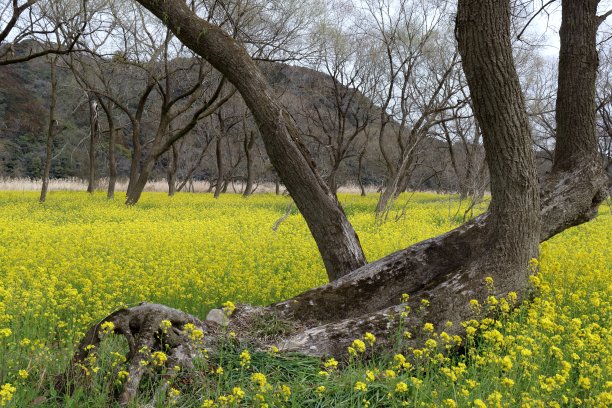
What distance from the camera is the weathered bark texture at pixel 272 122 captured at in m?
5.92

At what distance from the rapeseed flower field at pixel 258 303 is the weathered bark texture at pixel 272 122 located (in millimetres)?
1472

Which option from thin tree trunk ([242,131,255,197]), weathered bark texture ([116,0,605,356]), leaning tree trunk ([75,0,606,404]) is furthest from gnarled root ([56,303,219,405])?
thin tree trunk ([242,131,255,197])

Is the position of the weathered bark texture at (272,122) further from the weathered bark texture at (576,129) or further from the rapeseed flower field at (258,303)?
the weathered bark texture at (576,129)

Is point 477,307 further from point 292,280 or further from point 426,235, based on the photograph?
point 426,235

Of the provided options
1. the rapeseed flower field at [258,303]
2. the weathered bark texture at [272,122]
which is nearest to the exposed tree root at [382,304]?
the rapeseed flower field at [258,303]

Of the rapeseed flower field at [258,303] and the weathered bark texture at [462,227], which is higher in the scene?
the weathered bark texture at [462,227]

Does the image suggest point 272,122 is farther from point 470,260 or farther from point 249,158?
point 249,158

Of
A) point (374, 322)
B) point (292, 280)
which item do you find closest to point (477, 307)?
point (374, 322)

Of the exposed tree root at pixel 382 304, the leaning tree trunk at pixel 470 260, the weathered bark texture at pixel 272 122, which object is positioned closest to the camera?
the exposed tree root at pixel 382 304

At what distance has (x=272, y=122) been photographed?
19.4 ft

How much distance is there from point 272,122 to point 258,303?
2.30 m

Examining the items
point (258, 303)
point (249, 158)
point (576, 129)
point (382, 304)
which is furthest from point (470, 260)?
point (249, 158)

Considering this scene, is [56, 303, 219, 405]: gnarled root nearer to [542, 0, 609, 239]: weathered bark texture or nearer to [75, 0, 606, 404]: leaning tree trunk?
[75, 0, 606, 404]: leaning tree trunk

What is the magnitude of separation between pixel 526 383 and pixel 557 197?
2784 millimetres
